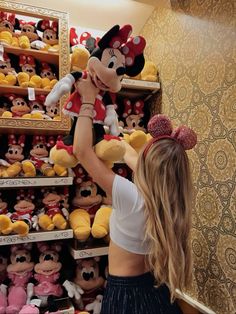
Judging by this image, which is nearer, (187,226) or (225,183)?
(187,226)

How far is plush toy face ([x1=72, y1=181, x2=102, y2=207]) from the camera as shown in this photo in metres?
1.73

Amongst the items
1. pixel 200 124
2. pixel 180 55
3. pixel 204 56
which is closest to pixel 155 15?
pixel 180 55

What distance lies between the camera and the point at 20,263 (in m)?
1.61

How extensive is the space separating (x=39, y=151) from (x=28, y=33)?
2.36 ft

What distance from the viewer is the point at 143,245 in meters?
1.04

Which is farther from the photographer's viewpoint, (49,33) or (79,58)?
(49,33)

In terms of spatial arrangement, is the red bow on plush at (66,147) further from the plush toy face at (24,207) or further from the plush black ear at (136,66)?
the plush toy face at (24,207)

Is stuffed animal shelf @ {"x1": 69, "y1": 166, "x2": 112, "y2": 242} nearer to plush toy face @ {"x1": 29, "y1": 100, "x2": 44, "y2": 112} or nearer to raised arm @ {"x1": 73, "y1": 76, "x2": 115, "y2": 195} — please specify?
plush toy face @ {"x1": 29, "y1": 100, "x2": 44, "y2": 112}

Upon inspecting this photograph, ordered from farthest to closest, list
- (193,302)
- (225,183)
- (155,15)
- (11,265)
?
1. (155,15)
2. (11,265)
3. (193,302)
4. (225,183)

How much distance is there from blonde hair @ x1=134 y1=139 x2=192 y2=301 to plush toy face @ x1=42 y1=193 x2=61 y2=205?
2.57ft

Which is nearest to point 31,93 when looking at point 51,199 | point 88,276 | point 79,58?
point 79,58

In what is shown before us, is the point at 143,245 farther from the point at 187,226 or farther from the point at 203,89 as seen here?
the point at 203,89

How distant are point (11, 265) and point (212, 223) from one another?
113 cm

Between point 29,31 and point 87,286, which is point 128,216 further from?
point 29,31
